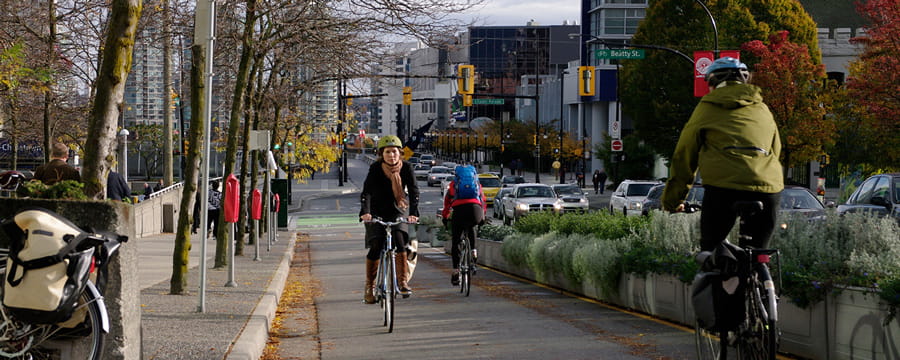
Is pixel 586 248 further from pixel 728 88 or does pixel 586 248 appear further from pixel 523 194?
pixel 523 194

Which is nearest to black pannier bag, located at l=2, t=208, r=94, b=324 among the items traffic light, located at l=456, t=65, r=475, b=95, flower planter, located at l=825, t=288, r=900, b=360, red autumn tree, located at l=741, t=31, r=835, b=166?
flower planter, located at l=825, t=288, r=900, b=360

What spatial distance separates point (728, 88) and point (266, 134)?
43.5ft

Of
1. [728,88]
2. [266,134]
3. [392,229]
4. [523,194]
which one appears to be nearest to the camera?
[728,88]

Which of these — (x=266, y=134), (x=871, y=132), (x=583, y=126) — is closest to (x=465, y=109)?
(x=583, y=126)

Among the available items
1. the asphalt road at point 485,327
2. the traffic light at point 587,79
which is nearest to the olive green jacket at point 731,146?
the asphalt road at point 485,327

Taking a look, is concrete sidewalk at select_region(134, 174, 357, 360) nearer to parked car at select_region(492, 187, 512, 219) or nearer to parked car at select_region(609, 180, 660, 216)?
parked car at select_region(609, 180, 660, 216)

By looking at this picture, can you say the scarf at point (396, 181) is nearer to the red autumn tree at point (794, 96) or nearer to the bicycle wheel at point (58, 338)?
the bicycle wheel at point (58, 338)

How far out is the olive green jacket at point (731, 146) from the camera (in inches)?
249

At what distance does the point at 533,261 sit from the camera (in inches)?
617

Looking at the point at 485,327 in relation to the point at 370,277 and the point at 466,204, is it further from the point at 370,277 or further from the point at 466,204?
the point at 466,204

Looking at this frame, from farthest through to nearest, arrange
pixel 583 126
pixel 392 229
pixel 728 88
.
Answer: pixel 583 126 < pixel 392 229 < pixel 728 88

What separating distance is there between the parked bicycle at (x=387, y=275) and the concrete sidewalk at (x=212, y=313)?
3.89 feet

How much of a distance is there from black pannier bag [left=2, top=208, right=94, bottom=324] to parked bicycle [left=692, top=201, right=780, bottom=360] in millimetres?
3577

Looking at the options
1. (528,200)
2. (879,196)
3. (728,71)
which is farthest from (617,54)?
(728,71)
